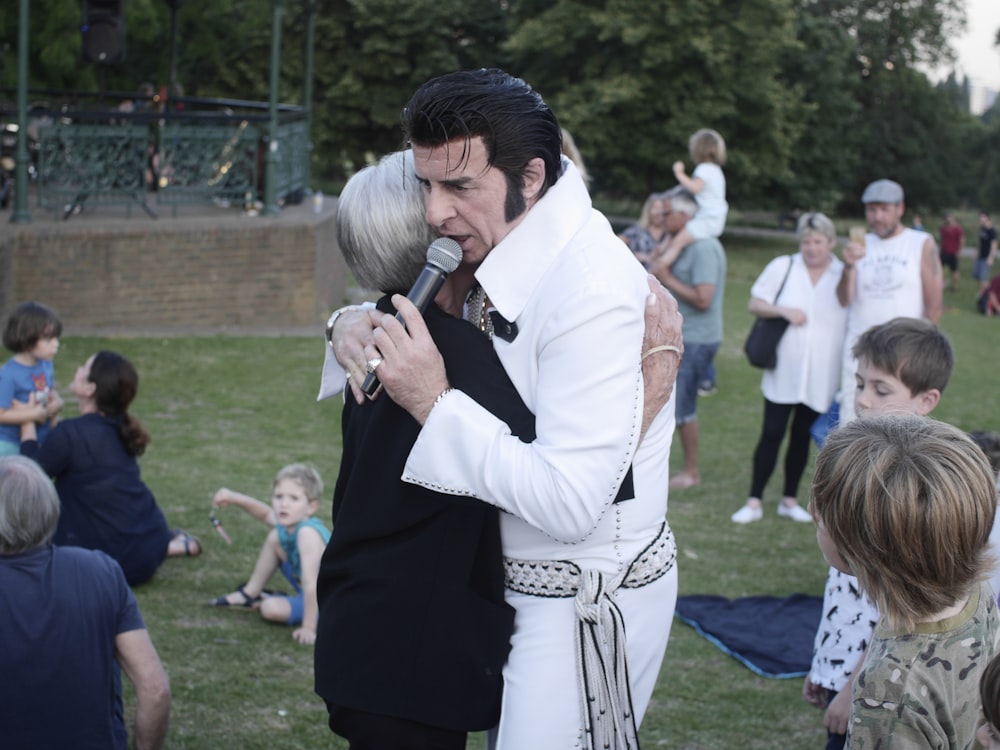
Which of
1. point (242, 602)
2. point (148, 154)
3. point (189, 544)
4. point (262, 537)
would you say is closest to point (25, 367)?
point (189, 544)

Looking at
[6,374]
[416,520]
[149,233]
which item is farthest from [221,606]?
[149,233]

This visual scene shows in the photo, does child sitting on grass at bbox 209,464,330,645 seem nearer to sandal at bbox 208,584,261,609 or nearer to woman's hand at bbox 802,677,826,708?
sandal at bbox 208,584,261,609

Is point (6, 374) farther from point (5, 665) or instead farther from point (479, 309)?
point (479, 309)

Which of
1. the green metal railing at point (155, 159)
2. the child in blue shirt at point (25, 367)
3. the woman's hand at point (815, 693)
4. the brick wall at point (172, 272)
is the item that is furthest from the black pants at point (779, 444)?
the green metal railing at point (155, 159)

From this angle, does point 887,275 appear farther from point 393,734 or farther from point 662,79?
point 662,79

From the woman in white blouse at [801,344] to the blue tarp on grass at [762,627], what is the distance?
1374 mm

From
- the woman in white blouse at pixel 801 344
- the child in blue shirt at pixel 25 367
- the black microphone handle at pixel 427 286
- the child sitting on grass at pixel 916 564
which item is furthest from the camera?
the woman in white blouse at pixel 801 344

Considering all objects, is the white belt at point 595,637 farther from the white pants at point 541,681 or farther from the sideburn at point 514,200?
the sideburn at point 514,200

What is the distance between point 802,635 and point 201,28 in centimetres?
1759

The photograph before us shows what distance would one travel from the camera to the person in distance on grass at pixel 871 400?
337cm

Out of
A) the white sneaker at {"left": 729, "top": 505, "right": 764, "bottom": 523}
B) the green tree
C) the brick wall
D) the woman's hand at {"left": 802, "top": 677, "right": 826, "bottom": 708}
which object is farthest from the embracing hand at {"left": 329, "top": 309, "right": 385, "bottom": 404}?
the green tree

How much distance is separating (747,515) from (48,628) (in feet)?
16.4

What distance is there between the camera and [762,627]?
5.65 metres

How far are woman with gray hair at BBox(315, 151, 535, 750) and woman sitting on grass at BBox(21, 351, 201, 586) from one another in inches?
124
